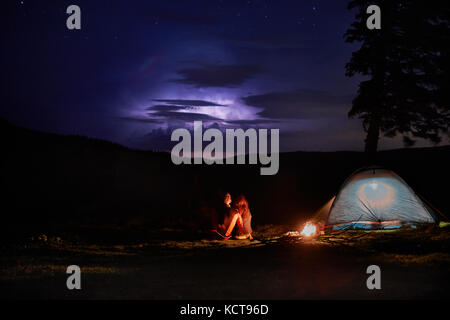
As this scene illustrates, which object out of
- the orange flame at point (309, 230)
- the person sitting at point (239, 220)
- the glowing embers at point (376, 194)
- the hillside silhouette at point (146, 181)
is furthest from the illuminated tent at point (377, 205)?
the hillside silhouette at point (146, 181)

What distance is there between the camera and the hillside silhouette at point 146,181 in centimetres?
2108

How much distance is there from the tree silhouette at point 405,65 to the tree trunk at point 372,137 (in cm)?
11

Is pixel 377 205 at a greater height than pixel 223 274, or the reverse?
pixel 377 205

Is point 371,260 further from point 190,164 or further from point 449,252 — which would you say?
point 190,164

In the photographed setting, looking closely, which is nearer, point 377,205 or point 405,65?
point 377,205

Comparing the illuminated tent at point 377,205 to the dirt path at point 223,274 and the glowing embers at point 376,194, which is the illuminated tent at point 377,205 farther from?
the dirt path at point 223,274

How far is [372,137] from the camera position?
1838 centimetres

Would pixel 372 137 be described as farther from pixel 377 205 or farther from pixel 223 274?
pixel 223 274

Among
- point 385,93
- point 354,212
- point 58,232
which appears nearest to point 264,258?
point 354,212

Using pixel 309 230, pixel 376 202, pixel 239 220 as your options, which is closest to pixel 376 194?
pixel 376 202

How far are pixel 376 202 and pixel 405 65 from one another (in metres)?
7.25
